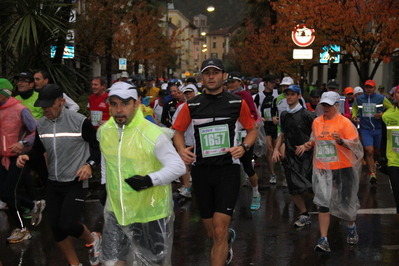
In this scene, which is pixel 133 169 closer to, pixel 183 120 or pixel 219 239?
pixel 219 239

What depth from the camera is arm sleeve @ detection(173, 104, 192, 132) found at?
5234mm

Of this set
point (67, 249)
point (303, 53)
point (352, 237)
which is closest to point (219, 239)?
point (67, 249)

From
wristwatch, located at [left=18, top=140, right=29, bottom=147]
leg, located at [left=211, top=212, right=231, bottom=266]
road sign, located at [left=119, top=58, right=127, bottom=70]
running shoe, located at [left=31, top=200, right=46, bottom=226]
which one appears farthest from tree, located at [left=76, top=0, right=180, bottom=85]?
leg, located at [left=211, top=212, right=231, bottom=266]

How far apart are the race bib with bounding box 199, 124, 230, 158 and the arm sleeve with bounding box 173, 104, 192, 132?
0.78 ft

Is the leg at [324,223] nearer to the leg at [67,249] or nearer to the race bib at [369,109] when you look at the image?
the leg at [67,249]

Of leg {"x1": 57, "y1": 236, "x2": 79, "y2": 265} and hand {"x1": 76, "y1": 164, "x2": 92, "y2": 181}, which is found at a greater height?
hand {"x1": 76, "y1": 164, "x2": 92, "y2": 181}

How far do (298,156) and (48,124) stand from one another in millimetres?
3475

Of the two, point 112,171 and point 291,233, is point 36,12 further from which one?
point 112,171

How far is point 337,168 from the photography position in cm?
641

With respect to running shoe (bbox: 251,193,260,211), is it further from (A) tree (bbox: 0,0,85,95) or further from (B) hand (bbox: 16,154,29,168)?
(A) tree (bbox: 0,0,85,95)

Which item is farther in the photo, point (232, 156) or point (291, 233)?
point (291, 233)

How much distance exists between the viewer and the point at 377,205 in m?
8.78

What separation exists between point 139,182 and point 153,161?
38 cm

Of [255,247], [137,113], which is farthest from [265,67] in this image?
[137,113]
